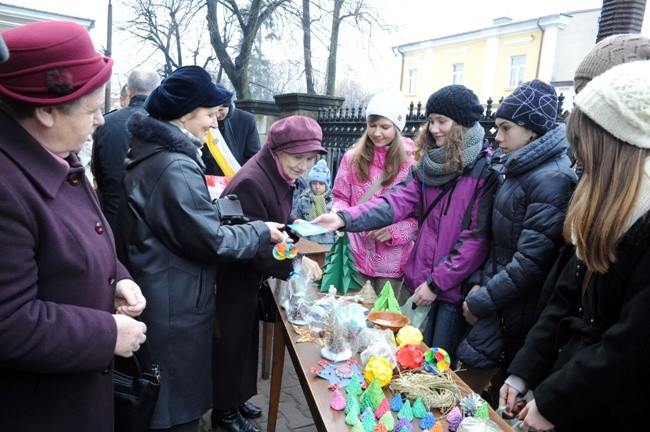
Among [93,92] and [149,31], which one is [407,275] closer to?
[93,92]

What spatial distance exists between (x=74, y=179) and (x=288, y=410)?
2.35m

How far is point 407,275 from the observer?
9.21 ft

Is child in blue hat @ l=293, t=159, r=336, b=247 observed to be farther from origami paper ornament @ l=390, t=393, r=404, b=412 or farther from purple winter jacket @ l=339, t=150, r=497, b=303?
origami paper ornament @ l=390, t=393, r=404, b=412

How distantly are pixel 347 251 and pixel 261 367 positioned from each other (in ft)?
4.71

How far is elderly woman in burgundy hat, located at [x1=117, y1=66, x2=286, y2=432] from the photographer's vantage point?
1.85 m

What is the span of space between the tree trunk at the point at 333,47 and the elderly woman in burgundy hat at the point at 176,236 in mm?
9560

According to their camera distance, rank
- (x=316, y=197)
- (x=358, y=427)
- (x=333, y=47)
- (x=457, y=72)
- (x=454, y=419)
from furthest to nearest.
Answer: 1. (x=457, y=72)
2. (x=333, y=47)
3. (x=316, y=197)
4. (x=454, y=419)
5. (x=358, y=427)

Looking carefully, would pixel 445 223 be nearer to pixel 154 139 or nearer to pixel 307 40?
pixel 154 139

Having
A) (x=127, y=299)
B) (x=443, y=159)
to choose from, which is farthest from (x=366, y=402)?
(x=443, y=159)

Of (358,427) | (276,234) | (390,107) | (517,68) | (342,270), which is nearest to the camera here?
(358,427)

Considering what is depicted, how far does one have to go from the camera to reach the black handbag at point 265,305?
2637 millimetres

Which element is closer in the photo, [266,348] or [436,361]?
[436,361]

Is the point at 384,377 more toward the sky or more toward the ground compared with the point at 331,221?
more toward the ground

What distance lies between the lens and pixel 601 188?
4.48 feet
